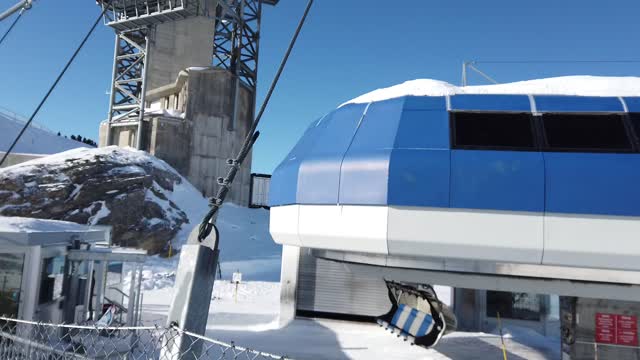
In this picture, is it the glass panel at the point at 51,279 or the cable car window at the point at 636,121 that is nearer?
the cable car window at the point at 636,121

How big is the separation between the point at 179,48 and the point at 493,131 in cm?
4837

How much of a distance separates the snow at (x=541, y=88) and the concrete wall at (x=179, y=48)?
43.8 metres

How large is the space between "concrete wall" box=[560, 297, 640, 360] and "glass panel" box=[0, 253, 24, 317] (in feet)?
40.6

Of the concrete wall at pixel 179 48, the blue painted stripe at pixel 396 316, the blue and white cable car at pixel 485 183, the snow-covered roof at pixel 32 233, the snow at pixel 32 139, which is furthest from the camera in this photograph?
the snow at pixel 32 139

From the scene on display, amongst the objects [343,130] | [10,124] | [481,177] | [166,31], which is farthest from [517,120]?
[10,124]

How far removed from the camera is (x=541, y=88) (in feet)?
26.9

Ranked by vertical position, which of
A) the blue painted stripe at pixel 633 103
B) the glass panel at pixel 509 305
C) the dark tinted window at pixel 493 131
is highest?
the blue painted stripe at pixel 633 103

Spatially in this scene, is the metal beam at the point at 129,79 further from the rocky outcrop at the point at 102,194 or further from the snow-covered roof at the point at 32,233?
the snow-covered roof at the point at 32,233

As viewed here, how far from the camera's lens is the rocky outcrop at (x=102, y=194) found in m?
31.9

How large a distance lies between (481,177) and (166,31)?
49665 millimetres

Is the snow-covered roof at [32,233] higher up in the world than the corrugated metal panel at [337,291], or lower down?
higher up

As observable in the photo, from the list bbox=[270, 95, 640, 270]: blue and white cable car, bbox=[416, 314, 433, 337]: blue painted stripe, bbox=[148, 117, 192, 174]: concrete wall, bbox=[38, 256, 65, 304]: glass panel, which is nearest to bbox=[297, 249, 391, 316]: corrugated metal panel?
bbox=[416, 314, 433, 337]: blue painted stripe

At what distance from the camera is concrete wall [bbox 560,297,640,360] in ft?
26.2

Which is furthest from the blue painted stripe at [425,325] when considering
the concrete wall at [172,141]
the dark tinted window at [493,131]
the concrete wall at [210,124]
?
the concrete wall at [172,141]
